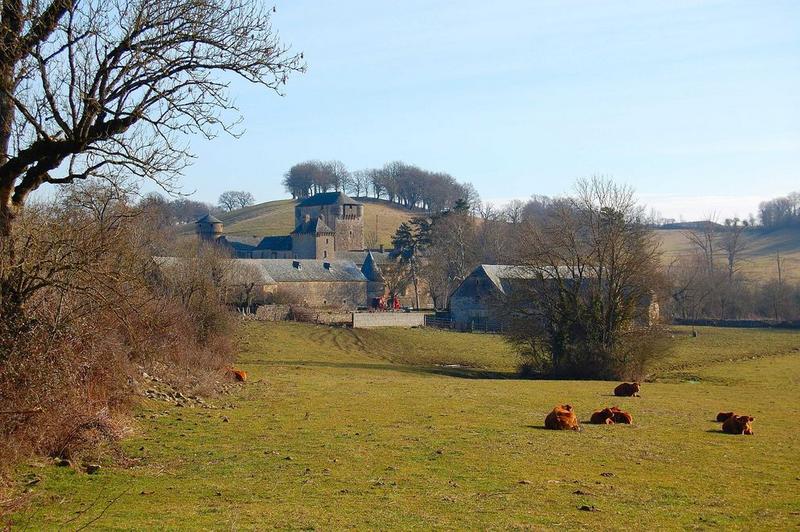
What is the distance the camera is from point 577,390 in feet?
96.0

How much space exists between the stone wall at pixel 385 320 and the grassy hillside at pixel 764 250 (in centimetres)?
4613

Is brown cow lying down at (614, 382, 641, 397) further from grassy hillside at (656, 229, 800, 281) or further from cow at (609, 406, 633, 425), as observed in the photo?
grassy hillside at (656, 229, 800, 281)

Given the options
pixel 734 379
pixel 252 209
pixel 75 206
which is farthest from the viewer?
pixel 252 209

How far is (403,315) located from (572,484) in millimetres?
56350

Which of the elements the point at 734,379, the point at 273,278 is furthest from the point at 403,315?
the point at 734,379

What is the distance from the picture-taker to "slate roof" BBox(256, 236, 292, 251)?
122062 mm

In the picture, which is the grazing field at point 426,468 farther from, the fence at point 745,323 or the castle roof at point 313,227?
the castle roof at point 313,227

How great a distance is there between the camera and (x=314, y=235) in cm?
11688

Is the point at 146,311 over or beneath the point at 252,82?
beneath

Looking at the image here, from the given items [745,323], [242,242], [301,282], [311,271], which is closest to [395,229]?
[242,242]

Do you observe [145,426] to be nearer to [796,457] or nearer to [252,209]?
[796,457]

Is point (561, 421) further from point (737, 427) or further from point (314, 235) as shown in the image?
point (314, 235)

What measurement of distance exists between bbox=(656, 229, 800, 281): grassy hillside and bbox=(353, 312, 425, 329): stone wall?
46.1 m

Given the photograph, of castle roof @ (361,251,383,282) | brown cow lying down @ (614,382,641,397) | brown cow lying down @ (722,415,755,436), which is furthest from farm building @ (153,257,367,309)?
brown cow lying down @ (722,415,755,436)
